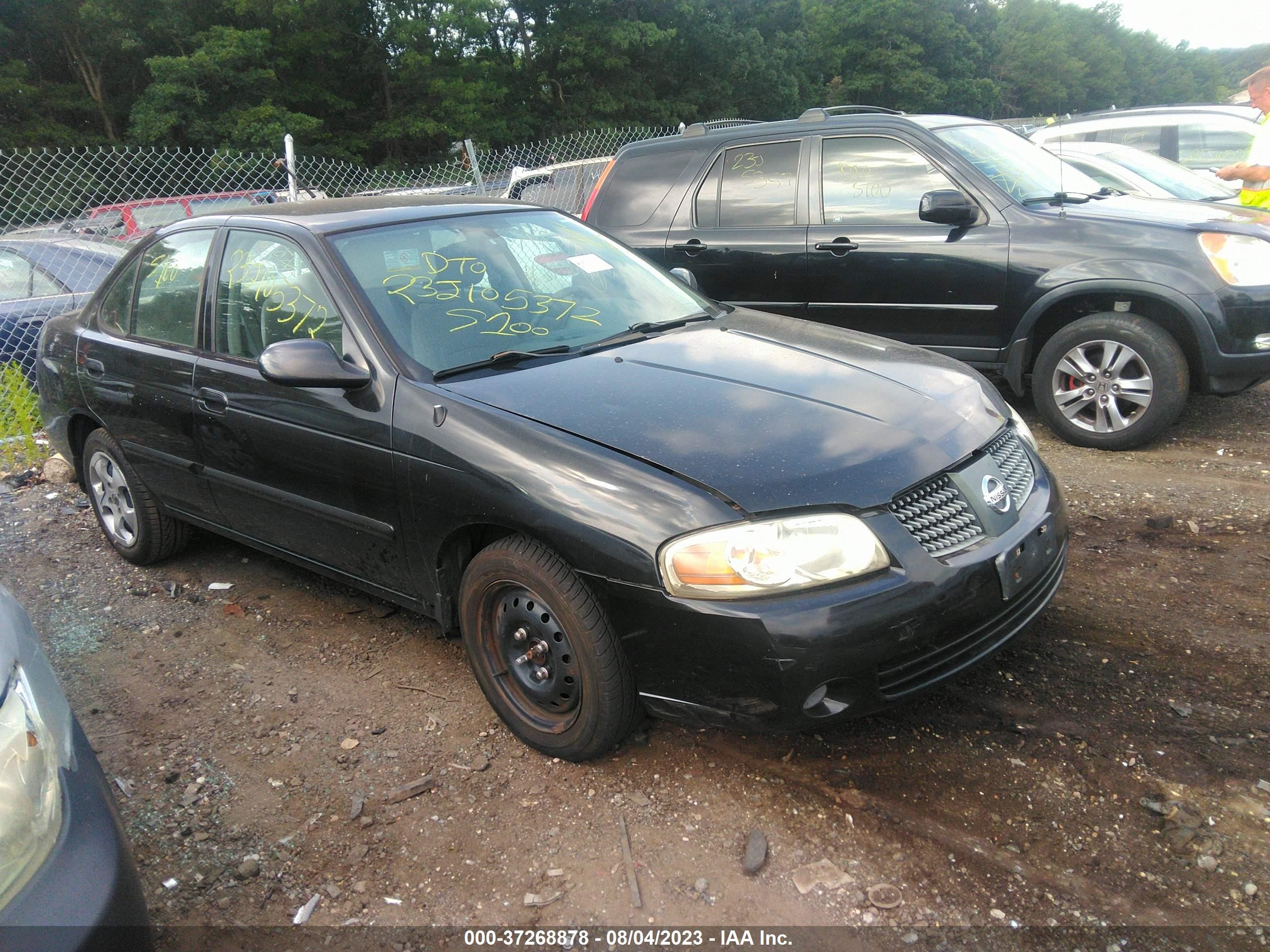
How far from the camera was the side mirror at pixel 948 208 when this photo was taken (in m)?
5.38

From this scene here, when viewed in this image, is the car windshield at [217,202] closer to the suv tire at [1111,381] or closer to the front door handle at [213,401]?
the front door handle at [213,401]

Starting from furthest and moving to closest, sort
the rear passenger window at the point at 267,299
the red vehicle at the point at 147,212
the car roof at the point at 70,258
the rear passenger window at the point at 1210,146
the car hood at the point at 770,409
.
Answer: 1. the red vehicle at the point at 147,212
2. the rear passenger window at the point at 1210,146
3. the car roof at the point at 70,258
4. the rear passenger window at the point at 267,299
5. the car hood at the point at 770,409

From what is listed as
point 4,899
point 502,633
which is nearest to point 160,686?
point 502,633

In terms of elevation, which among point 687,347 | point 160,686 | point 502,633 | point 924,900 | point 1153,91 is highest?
point 1153,91

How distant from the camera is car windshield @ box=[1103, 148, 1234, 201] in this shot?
25.5ft

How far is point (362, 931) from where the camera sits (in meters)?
2.35

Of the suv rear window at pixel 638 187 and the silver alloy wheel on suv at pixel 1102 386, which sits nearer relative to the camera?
the silver alloy wheel on suv at pixel 1102 386

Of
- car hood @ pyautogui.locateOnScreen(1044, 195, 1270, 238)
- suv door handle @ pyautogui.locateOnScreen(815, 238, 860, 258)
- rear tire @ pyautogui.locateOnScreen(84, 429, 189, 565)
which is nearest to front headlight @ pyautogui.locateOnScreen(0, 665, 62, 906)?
rear tire @ pyautogui.locateOnScreen(84, 429, 189, 565)

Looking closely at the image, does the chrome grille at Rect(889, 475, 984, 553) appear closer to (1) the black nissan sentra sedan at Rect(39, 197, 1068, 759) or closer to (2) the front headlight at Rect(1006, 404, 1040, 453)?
(1) the black nissan sentra sedan at Rect(39, 197, 1068, 759)

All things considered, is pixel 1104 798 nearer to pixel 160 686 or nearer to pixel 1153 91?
pixel 160 686

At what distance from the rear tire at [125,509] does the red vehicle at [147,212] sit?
21.9ft

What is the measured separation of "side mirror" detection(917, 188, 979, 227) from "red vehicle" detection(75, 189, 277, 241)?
8470mm

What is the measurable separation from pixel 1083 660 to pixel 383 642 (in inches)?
104

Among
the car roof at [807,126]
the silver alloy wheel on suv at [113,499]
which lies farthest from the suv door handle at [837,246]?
the silver alloy wheel on suv at [113,499]
